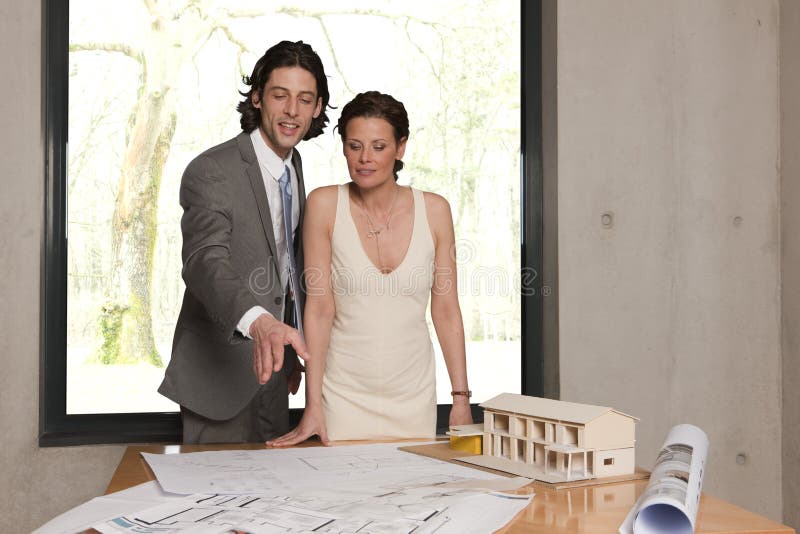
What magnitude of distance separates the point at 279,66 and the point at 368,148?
0.37 meters

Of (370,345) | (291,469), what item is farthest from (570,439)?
(370,345)

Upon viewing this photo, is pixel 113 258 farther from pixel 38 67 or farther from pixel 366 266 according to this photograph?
pixel 366 266

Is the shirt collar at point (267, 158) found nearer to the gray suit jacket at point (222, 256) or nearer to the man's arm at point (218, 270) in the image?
the gray suit jacket at point (222, 256)

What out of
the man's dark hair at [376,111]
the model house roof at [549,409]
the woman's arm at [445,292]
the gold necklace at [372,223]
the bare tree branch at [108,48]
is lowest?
the model house roof at [549,409]

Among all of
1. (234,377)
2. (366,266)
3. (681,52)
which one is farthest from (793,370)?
(234,377)

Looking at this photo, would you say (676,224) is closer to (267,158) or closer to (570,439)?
(267,158)

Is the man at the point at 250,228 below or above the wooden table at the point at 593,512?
above

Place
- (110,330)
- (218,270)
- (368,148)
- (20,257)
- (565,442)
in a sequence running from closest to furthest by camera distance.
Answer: (565,442) < (218,270) < (368,148) < (20,257) < (110,330)

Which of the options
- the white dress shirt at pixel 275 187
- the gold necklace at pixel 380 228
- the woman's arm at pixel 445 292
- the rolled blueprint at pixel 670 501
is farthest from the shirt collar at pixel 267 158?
the rolled blueprint at pixel 670 501

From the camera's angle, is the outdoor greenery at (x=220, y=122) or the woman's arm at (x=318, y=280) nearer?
the woman's arm at (x=318, y=280)

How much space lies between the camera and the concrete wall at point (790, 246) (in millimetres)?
3260

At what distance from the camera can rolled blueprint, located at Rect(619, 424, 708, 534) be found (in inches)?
44.2

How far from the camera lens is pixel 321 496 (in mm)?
1291

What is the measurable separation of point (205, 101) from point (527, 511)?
7.65 feet
